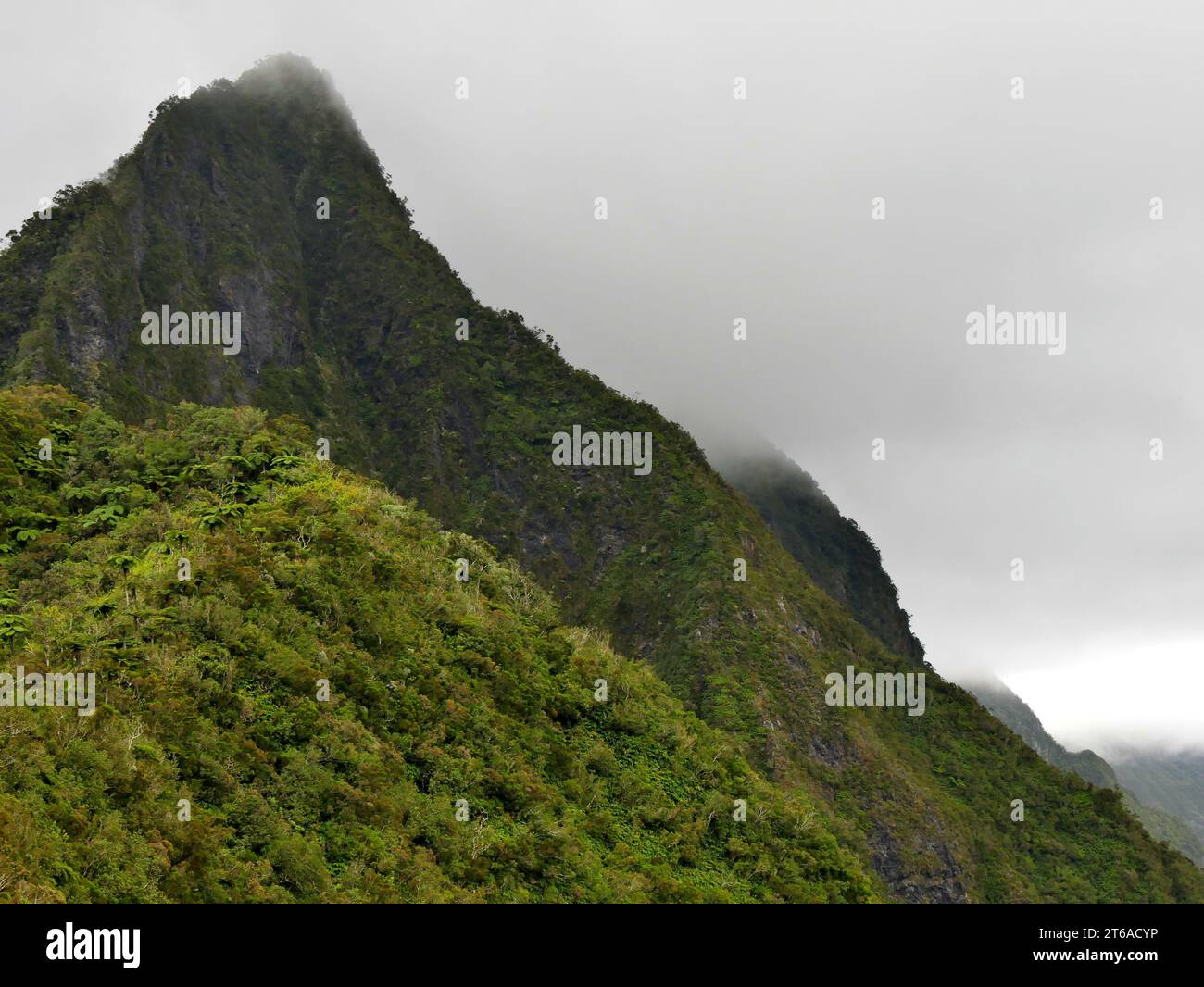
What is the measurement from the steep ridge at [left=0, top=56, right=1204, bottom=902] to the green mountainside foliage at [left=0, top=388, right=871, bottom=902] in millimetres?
52451

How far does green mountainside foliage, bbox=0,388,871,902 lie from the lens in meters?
13.2

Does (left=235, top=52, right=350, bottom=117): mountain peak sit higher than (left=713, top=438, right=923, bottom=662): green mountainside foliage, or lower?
higher

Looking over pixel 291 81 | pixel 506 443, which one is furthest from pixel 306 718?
pixel 291 81

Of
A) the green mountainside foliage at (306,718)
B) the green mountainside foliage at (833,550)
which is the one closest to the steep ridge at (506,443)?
the green mountainside foliage at (833,550)

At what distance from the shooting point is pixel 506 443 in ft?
376

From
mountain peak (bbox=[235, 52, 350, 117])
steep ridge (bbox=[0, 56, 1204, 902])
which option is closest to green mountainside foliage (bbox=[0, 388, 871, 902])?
steep ridge (bbox=[0, 56, 1204, 902])

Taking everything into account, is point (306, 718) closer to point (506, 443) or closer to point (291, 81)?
point (506, 443)

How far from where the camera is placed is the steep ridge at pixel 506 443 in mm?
85625

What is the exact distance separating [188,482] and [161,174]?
327 feet

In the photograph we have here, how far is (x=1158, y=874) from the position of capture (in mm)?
98812

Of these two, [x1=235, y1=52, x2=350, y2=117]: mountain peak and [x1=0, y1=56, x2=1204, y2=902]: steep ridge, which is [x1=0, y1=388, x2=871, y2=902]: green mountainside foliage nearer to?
[x1=0, y1=56, x2=1204, y2=902]: steep ridge

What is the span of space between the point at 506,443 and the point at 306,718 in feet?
321

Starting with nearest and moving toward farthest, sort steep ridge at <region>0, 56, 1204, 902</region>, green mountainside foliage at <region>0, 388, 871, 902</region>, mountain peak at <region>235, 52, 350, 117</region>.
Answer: green mountainside foliage at <region>0, 388, 871, 902</region> → steep ridge at <region>0, 56, 1204, 902</region> → mountain peak at <region>235, 52, 350, 117</region>

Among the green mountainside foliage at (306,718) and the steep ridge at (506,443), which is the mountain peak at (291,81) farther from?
the green mountainside foliage at (306,718)
